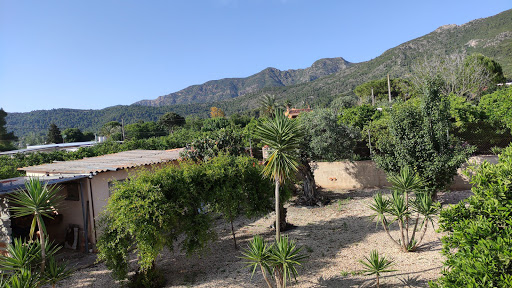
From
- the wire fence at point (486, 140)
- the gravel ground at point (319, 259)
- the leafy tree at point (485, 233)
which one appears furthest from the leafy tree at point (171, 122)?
the leafy tree at point (485, 233)

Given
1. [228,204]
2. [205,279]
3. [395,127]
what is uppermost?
[395,127]

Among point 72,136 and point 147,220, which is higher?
point 72,136

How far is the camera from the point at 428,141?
10.8m

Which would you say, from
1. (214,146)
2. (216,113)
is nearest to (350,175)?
(214,146)

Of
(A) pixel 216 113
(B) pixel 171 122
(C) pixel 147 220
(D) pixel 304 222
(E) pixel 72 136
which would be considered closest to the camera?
(C) pixel 147 220

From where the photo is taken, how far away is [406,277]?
681cm

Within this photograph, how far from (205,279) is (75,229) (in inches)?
244

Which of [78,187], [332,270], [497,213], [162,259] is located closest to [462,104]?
[332,270]

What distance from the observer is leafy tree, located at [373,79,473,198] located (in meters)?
10.7

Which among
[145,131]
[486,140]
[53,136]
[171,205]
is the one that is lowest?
[171,205]

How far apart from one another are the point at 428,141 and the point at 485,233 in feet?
27.6

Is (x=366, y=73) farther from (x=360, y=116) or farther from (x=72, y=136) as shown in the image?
(x=72, y=136)

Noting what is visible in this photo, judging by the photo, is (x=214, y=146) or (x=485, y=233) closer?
(x=485, y=233)

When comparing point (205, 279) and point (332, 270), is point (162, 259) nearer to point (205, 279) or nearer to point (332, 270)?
point (205, 279)
